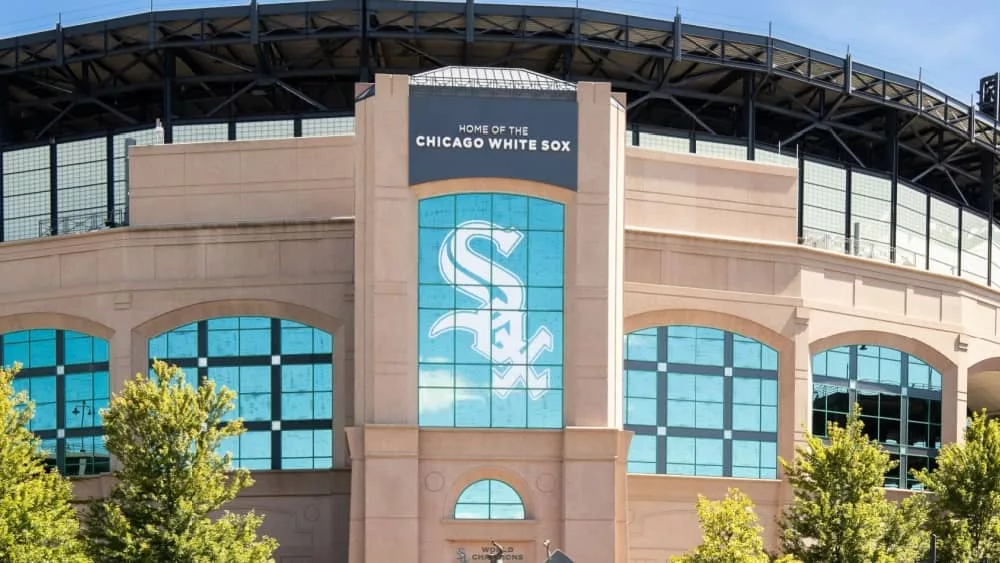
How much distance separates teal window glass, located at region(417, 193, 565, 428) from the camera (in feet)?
188

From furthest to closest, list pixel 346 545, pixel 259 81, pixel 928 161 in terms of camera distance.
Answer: pixel 928 161, pixel 259 81, pixel 346 545

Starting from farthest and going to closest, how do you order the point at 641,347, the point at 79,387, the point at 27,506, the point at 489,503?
the point at 79,387 < the point at 641,347 < the point at 489,503 < the point at 27,506

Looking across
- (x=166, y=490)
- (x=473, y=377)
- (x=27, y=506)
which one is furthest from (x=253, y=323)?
(x=27, y=506)

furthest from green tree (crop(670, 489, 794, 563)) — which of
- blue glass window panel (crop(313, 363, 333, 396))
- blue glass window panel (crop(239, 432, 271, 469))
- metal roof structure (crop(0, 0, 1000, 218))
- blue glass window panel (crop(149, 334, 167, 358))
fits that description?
blue glass window panel (crop(149, 334, 167, 358))

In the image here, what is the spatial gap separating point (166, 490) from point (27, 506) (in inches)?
155

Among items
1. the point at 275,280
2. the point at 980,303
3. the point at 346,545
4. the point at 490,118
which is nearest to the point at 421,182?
the point at 490,118

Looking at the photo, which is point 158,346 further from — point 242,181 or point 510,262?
point 510,262

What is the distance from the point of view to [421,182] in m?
57.5

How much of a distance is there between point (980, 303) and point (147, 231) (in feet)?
103

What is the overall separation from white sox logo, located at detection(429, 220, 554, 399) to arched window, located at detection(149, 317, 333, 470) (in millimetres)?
6974

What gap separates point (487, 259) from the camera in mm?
57812

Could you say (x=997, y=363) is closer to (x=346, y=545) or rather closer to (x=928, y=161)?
(x=928, y=161)

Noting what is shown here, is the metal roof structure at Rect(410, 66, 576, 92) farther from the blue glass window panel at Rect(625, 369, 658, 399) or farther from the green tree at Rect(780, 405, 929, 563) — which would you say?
the green tree at Rect(780, 405, 929, 563)

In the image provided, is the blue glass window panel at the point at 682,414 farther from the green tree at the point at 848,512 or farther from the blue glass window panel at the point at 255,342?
the blue glass window panel at the point at 255,342
